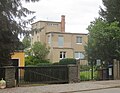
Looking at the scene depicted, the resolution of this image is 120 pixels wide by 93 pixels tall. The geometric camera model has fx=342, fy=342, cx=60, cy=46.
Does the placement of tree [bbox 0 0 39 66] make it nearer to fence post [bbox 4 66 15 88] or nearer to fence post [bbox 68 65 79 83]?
fence post [bbox 4 66 15 88]

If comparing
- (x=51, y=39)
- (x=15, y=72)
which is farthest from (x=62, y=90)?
(x=51, y=39)

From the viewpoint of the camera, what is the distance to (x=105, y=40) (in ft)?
103

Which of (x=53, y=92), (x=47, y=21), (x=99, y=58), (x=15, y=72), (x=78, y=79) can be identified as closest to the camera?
(x=53, y=92)

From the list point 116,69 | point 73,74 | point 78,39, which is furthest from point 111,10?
point 78,39

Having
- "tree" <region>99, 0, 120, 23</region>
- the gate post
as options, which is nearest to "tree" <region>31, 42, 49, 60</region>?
"tree" <region>99, 0, 120, 23</region>

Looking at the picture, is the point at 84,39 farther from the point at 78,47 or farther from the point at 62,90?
the point at 62,90

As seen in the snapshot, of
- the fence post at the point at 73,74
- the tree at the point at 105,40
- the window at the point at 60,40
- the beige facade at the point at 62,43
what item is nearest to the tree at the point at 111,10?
the tree at the point at 105,40

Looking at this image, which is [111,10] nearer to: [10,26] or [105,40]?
[105,40]

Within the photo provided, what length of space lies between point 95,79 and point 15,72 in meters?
8.49

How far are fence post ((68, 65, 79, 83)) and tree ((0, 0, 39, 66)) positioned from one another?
184 inches

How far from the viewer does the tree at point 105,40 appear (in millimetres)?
31100

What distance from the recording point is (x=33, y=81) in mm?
26312

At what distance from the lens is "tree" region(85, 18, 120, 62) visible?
102ft

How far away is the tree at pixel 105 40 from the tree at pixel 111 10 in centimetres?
268
